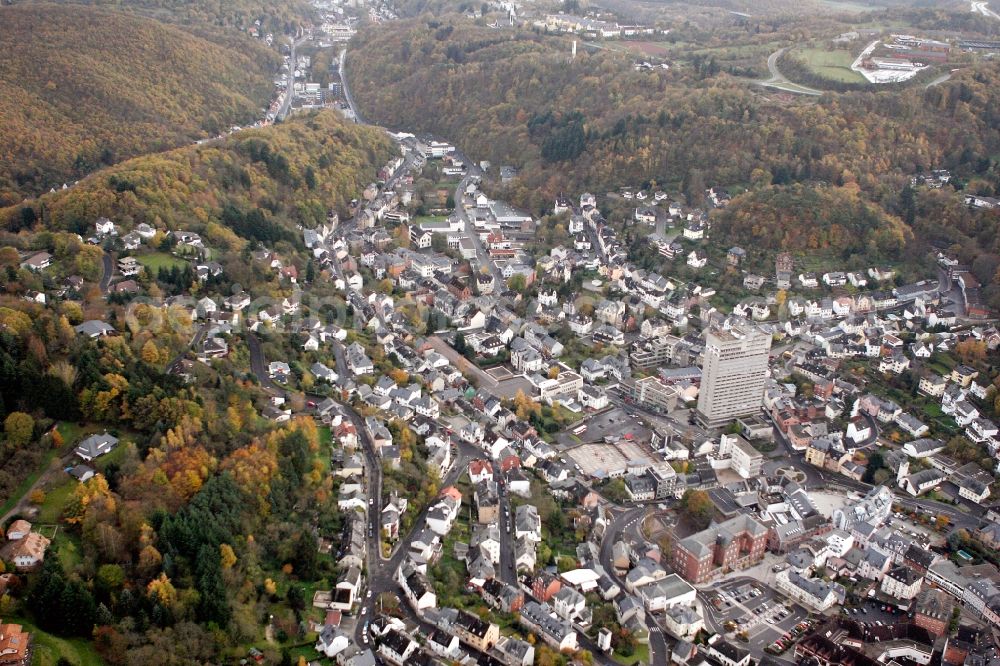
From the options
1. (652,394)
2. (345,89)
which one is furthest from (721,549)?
(345,89)

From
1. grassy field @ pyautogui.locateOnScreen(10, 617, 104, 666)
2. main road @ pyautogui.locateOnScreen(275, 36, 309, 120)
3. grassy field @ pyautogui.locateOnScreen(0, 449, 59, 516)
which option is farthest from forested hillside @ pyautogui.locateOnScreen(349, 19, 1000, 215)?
grassy field @ pyautogui.locateOnScreen(10, 617, 104, 666)

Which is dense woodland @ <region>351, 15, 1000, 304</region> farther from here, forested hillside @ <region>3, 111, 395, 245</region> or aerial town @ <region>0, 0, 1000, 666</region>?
forested hillside @ <region>3, 111, 395, 245</region>

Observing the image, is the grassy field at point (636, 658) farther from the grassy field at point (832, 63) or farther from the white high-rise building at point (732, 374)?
the grassy field at point (832, 63)

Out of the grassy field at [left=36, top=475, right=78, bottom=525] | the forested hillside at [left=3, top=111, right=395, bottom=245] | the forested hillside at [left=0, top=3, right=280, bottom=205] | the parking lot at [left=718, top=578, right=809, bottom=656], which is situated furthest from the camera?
the forested hillside at [left=0, top=3, right=280, bottom=205]

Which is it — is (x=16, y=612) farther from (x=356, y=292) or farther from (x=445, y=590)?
(x=356, y=292)

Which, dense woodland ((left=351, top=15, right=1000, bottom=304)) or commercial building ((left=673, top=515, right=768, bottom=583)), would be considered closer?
commercial building ((left=673, top=515, right=768, bottom=583))

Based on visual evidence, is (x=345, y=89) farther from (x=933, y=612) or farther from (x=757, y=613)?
(x=933, y=612)
